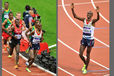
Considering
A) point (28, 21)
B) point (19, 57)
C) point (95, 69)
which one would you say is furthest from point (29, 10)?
point (95, 69)

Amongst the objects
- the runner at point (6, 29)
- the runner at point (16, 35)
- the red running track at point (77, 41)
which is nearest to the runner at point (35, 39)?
the runner at point (16, 35)

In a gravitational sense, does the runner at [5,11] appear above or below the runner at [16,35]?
above

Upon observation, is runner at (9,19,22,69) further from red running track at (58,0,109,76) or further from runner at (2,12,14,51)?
red running track at (58,0,109,76)

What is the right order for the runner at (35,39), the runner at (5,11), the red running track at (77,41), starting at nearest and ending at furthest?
the runner at (35,39)
the runner at (5,11)
the red running track at (77,41)

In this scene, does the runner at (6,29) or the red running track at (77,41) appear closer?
the runner at (6,29)

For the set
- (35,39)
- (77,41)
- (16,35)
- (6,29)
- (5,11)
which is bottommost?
(77,41)

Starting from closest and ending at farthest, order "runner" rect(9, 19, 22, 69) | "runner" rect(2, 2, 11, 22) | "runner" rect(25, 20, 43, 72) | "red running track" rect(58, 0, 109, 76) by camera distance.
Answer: "runner" rect(9, 19, 22, 69)
"runner" rect(25, 20, 43, 72)
"runner" rect(2, 2, 11, 22)
"red running track" rect(58, 0, 109, 76)

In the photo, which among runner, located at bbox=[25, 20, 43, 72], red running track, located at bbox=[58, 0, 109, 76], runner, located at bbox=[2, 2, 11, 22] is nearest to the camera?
runner, located at bbox=[25, 20, 43, 72]

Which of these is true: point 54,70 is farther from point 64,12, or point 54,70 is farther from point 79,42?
point 64,12

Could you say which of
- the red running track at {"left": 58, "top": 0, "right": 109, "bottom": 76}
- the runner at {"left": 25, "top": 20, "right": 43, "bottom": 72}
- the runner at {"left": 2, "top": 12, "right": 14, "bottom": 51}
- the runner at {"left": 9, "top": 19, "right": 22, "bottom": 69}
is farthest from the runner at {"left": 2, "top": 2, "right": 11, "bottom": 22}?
the red running track at {"left": 58, "top": 0, "right": 109, "bottom": 76}

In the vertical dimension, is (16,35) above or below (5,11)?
below

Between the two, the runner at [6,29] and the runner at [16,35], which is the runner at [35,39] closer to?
the runner at [16,35]

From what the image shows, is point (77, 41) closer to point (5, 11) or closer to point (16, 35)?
point (16, 35)

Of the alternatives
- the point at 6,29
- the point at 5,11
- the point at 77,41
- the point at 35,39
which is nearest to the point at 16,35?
the point at 6,29
